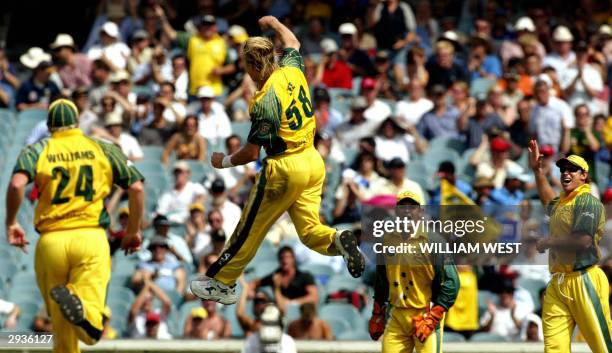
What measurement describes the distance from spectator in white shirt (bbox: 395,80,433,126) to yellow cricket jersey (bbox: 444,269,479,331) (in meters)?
3.85

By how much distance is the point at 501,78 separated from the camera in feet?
70.3

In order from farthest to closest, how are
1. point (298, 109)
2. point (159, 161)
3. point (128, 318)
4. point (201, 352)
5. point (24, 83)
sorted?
point (24, 83)
point (159, 161)
point (128, 318)
point (201, 352)
point (298, 109)

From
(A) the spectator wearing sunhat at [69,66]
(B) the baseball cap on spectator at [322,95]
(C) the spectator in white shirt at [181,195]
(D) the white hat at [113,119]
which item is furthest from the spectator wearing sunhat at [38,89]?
(B) the baseball cap on spectator at [322,95]

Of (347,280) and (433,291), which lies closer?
(433,291)

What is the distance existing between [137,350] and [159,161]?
4876 millimetres

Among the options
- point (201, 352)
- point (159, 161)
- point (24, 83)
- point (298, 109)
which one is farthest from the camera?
point (24, 83)

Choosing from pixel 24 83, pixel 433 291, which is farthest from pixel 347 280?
pixel 24 83

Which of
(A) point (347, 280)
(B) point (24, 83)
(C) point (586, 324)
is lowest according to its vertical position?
(C) point (586, 324)

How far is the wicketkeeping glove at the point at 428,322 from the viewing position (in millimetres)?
12539

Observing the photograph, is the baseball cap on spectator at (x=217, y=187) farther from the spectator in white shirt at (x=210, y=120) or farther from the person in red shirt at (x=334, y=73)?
the person in red shirt at (x=334, y=73)

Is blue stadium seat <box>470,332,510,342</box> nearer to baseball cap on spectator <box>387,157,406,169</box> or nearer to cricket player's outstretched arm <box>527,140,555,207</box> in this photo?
baseball cap on spectator <box>387,157,406,169</box>

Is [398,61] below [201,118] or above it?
above

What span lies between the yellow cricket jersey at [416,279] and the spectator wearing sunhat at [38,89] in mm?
9163

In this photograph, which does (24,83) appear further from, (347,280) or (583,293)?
(583,293)
